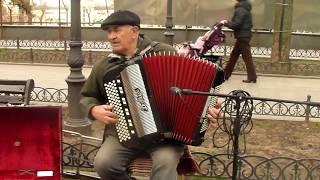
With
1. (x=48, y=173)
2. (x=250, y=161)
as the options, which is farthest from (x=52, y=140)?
(x=250, y=161)

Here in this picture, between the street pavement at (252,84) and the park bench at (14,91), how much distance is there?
16.7ft

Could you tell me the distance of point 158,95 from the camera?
3.43m

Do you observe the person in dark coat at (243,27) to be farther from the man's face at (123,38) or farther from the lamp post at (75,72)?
the man's face at (123,38)

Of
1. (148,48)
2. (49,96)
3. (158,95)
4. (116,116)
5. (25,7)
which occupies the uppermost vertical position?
(25,7)

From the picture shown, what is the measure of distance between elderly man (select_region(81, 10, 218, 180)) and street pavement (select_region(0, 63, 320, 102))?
5309mm

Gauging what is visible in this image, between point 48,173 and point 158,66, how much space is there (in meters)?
1.24

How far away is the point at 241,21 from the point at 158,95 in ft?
21.1

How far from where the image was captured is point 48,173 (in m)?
3.94

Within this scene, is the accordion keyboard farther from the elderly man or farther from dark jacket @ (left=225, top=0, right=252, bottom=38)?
dark jacket @ (left=225, top=0, right=252, bottom=38)

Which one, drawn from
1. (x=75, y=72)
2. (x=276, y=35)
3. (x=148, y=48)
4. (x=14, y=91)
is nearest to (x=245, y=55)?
(x=276, y=35)

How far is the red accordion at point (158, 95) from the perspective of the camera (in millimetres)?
3365

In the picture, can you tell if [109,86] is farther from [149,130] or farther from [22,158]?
[22,158]

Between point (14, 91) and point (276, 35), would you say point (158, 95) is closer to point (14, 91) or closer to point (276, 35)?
point (14, 91)

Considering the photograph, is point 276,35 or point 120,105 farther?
point 276,35
